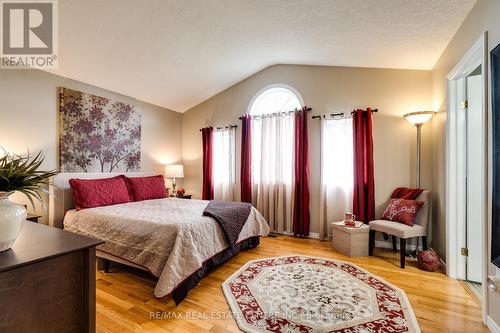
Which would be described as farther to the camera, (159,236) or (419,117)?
(419,117)

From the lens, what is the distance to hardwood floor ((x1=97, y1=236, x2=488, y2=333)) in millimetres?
1715

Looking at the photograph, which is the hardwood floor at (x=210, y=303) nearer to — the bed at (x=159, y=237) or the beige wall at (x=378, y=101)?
the bed at (x=159, y=237)

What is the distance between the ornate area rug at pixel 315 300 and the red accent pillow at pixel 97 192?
2.04 meters

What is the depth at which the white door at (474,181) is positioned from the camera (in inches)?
91.3

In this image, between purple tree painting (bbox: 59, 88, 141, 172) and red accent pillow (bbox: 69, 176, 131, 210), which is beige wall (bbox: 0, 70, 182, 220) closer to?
purple tree painting (bbox: 59, 88, 141, 172)

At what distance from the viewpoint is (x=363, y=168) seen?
346cm

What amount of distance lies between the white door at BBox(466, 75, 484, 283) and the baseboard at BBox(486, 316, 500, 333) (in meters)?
0.80

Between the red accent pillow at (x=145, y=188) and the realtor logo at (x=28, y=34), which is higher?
the realtor logo at (x=28, y=34)

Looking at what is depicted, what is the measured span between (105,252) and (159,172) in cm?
242

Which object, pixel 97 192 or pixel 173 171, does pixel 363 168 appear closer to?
pixel 173 171

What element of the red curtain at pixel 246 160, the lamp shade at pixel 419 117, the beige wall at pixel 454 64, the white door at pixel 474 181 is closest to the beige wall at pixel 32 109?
the red curtain at pixel 246 160

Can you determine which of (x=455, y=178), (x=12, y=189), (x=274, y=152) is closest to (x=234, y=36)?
(x=274, y=152)

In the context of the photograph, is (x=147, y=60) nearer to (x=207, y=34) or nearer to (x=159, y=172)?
(x=207, y=34)

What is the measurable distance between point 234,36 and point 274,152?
194 cm
